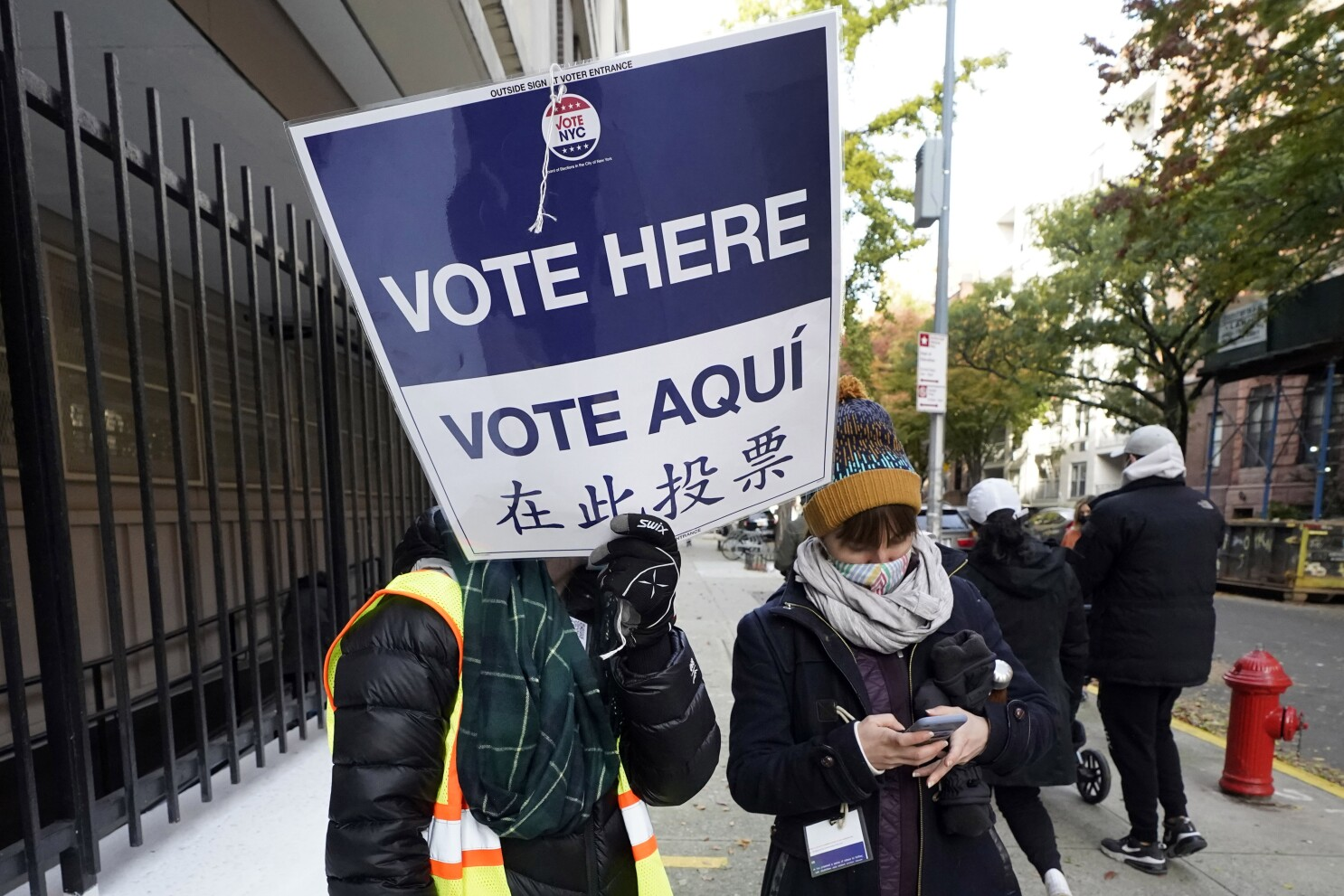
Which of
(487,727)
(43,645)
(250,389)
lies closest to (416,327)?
(487,727)

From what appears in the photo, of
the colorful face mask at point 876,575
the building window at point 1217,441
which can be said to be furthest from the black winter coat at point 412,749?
the building window at point 1217,441

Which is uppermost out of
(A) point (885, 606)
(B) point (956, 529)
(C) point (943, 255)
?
(C) point (943, 255)

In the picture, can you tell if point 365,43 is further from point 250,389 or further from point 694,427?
point 694,427

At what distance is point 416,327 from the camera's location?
49.8 inches

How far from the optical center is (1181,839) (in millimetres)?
3609

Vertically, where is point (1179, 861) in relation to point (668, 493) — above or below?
below

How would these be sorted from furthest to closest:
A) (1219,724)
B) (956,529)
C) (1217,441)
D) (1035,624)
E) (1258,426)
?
(1217,441) < (1258,426) < (956,529) < (1219,724) < (1035,624)

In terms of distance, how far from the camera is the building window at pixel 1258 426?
820 inches

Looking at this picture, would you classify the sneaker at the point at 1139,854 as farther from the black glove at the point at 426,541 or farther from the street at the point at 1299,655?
the black glove at the point at 426,541

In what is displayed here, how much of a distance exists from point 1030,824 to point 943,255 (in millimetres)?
8099

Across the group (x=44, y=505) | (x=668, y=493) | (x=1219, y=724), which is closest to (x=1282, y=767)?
(x=1219, y=724)

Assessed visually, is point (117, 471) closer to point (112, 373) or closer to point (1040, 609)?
point (112, 373)

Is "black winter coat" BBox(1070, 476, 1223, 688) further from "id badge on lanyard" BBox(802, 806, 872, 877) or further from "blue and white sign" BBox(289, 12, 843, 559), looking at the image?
"blue and white sign" BBox(289, 12, 843, 559)

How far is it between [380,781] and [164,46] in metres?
3.98
